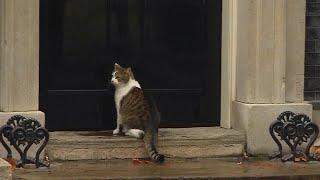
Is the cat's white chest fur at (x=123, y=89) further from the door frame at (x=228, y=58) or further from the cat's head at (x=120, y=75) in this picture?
the door frame at (x=228, y=58)

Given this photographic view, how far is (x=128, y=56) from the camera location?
1068 centimetres

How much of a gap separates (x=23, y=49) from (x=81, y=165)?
1493 millimetres

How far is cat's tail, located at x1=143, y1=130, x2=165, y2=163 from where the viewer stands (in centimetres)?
973

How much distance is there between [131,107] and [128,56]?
2.86ft

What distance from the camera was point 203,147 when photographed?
33.3ft

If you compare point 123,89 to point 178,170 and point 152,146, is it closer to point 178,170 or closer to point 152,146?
point 152,146

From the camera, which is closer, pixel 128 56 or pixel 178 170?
pixel 178 170

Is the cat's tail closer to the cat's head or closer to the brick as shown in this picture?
the cat's head

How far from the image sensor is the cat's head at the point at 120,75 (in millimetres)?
10094

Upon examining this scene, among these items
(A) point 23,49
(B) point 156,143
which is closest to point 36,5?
(A) point 23,49

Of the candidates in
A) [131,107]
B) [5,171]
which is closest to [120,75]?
[131,107]

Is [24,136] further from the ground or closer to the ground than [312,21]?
closer to the ground

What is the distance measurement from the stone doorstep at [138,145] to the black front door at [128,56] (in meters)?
0.36

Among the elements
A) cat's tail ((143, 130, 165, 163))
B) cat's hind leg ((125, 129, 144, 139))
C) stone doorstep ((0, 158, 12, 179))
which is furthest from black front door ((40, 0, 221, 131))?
stone doorstep ((0, 158, 12, 179))
